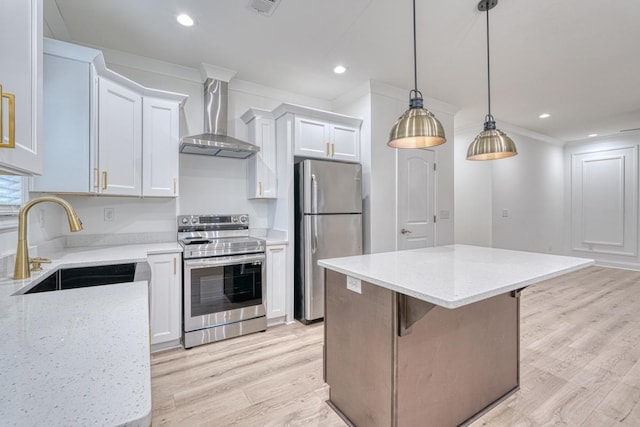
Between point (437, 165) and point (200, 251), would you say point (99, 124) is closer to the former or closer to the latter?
point (200, 251)

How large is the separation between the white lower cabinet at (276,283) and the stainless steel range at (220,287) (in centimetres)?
11

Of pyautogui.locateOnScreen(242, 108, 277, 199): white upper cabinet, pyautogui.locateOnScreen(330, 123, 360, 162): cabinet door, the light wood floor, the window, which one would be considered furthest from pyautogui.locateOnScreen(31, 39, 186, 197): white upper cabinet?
pyautogui.locateOnScreen(330, 123, 360, 162): cabinet door

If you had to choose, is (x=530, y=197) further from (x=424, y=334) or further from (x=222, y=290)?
(x=222, y=290)

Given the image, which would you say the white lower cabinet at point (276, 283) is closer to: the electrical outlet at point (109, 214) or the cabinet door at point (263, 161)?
the cabinet door at point (263, 161)

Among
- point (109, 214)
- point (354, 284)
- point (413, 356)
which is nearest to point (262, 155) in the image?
point (109, 214)

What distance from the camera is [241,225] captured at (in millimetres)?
3416

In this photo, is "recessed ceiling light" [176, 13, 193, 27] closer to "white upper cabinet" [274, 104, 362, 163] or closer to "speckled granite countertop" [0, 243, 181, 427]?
"white upper cabinet" [274, 104, 362, 163]

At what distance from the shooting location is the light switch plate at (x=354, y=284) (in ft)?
5.21

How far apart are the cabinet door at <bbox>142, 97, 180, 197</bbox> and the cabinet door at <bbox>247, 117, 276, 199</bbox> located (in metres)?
0.81

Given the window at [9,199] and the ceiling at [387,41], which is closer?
the window at [9,199]

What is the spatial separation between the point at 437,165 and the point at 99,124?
3842 mm

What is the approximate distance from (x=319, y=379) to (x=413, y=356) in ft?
3.15

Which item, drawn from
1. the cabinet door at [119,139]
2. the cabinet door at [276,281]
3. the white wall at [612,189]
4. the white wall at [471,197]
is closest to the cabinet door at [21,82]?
the cabinet door at [119,139]

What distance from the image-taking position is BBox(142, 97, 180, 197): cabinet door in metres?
2.63
